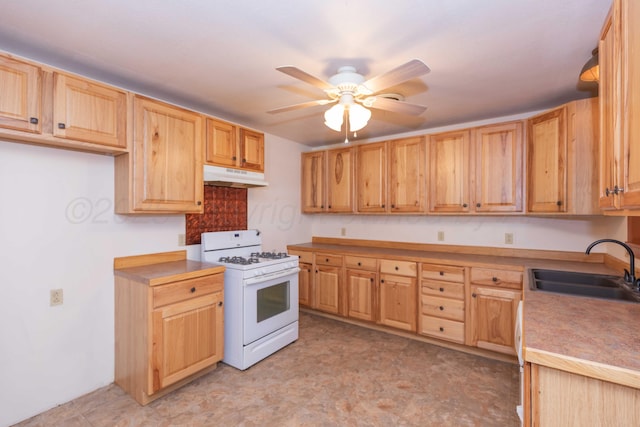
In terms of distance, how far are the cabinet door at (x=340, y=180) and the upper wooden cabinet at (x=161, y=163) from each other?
1788mm

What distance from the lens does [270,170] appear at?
3.81 metres

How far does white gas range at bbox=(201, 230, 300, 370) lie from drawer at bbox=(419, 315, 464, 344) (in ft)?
4.25

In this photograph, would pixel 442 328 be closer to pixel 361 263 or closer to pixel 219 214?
pixel 361 263

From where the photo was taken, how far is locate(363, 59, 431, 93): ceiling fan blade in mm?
1462

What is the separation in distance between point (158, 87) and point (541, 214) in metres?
3.30

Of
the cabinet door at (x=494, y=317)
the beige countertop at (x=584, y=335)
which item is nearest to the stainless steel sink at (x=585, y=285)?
the beige countertop at (x=584, y=335)

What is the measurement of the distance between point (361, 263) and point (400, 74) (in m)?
2.28

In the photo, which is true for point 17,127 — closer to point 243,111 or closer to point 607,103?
point 243,111

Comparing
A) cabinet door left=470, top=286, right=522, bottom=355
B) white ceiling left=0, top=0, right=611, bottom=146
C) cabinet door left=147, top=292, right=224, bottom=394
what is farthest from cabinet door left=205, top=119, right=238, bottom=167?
cabinet door left=470, top=286, right=522, bottom=355

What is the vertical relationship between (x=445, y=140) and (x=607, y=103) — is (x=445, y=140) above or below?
above

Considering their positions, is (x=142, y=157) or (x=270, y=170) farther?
(x=270, y=170)

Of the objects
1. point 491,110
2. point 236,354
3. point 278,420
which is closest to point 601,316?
point 278,420

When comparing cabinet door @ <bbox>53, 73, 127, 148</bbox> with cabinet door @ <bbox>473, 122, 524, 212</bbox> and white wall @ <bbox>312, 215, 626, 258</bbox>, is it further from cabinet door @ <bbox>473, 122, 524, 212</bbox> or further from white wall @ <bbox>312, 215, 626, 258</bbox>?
cabinet door @ <bbox>473, 122, 524, 212</bbox>

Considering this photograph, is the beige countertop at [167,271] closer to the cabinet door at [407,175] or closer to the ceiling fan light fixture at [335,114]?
the ceiling fan light fixture at [335,114]
